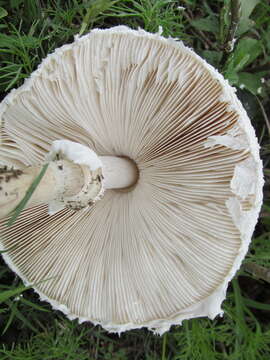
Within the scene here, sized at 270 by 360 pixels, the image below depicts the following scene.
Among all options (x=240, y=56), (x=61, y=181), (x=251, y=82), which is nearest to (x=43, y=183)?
(x=61, y=181)

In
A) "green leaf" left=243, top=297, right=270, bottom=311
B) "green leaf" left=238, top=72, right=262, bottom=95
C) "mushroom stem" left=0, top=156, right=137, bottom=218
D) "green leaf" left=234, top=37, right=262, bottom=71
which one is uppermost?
"green leaf" left=234, top=37, right=262, bottom=71

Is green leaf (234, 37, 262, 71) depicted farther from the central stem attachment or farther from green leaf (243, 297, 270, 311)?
green leaf (243, 297, 270, 311)

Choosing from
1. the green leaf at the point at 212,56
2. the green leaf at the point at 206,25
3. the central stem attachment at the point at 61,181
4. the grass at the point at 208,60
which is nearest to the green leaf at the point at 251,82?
the grass at the point at 208,60

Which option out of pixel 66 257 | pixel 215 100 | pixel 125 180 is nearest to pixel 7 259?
pixel 66 257

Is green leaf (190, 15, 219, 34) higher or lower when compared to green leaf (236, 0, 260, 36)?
lower

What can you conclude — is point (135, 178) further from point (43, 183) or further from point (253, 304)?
point (253, 304)

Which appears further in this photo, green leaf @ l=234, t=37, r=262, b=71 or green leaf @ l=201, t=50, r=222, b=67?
green leaf @ l=201, t=50, r=222, b=67

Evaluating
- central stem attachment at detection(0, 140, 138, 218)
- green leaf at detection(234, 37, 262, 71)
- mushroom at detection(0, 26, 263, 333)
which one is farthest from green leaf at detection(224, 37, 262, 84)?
central stem attachment at detection(0, 140, 138, 218)

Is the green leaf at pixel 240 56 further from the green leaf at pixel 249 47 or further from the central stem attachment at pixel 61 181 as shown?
the central stem attachment at pixel 61 181
